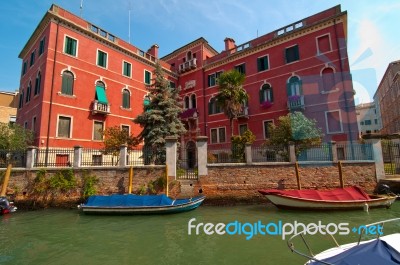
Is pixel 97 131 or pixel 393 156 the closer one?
pixel 393 156

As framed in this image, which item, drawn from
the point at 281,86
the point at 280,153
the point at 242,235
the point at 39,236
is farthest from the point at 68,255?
the point at 281,86

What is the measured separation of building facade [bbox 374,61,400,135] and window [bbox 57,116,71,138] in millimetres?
45137

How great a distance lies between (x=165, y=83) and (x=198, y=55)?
10859mm

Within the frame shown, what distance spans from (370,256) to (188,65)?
27.8m

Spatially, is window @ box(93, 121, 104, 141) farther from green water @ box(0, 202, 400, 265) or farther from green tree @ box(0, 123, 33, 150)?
green water @ box(0, 202, 400, 265)

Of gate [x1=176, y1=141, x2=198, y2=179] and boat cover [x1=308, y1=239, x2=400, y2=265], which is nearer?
boat cover [x1=308, y1=239, x2=400, y2=265]

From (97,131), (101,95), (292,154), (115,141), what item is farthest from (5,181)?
(292,154)

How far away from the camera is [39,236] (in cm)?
819

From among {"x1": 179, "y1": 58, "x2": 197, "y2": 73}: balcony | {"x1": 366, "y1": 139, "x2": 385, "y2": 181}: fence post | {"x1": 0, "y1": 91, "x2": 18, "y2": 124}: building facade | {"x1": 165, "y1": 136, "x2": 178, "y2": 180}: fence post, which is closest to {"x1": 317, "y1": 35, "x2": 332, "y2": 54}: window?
{"x1": 366, "y1": 139, "x2": 385, "y2": 181}: fence post

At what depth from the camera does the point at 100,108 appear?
830 inches

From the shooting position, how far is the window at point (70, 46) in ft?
65.3

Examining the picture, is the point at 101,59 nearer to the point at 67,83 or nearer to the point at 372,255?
the point at 67,83

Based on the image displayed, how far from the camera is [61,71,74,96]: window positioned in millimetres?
19547

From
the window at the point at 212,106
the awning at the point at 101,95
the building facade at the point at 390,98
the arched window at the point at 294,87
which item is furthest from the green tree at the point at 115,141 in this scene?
the building facade at the point at 390,98
